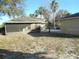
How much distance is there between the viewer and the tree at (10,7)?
23.7 metres

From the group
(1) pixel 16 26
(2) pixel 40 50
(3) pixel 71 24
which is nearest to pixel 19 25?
(1) pixel 16 26

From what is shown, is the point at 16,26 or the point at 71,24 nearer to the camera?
the point at 71,24

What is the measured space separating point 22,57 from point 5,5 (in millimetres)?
14313

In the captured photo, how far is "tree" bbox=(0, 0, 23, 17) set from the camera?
77.9 ft

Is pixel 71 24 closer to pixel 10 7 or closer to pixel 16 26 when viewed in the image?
pixel 10 7

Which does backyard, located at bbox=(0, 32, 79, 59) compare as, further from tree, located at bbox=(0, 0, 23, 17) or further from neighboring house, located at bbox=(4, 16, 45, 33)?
neighboring house, located at bbox=(4, 16, 45, 33)

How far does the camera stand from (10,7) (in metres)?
25.0

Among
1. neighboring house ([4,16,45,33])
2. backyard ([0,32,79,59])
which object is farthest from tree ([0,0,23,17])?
neighboring house ([4,16,45,33])

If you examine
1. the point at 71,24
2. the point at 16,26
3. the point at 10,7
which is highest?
the point at 10,7

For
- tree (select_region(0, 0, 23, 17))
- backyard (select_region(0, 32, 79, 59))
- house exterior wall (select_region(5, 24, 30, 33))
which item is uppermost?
tree (select_region(0, 0, 23, 17))

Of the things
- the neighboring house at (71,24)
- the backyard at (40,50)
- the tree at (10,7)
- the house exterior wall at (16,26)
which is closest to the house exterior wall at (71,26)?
the neighboring house at (71,24)

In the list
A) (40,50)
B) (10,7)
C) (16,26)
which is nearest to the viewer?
(40,50)

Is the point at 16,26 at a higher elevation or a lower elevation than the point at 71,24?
lower

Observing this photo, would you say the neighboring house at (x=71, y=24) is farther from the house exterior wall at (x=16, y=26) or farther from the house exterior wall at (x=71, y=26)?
the house exterior wall at (x=16, y=26)
